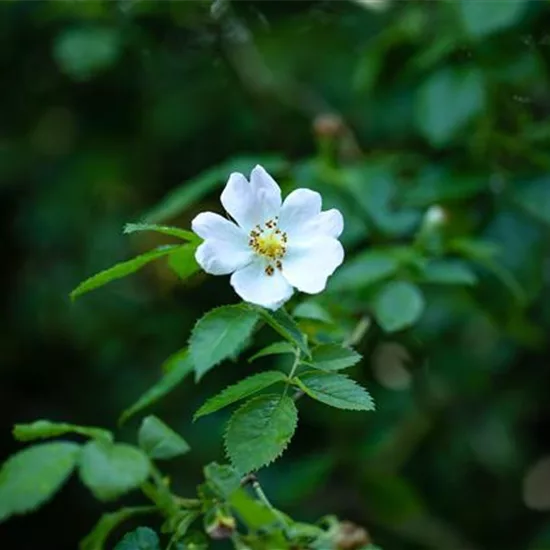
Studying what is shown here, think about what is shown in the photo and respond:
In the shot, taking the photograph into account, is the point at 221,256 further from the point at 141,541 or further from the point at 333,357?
the point at 141,541

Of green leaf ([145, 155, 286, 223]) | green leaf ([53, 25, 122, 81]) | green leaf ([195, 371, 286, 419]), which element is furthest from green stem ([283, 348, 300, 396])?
green leaf ([53, 25, 122, 81])

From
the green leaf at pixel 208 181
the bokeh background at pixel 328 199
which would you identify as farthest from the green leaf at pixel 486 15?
the green leaf at pixel 208 181

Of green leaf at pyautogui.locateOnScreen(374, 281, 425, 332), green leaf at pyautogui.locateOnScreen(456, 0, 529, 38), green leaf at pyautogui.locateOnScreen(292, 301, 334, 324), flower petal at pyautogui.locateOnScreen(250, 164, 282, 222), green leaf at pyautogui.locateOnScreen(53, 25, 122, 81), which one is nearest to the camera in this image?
flower petal at pyautogui.locateOnScreen(250, 164, 282, 222)

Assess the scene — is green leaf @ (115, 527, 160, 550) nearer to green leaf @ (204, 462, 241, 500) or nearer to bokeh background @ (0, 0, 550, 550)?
green leaf @ (204, 462, 241, 500)

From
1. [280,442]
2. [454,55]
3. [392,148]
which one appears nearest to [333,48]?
[392,148]

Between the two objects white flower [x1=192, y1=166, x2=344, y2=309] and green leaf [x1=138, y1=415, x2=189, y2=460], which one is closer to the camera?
white flower [x1=192, y1=166, x2=344, y2=309]

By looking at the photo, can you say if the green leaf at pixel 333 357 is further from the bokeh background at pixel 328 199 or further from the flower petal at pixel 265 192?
the bokeh background at pixel 328 199

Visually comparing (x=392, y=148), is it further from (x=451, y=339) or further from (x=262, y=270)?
(x=262, y=270)
